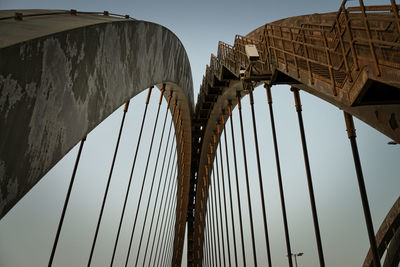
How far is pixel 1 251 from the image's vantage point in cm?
413

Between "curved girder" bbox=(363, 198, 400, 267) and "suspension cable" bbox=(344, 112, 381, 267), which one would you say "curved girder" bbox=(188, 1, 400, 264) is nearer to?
"suspension cable" bbox=(344, 112, 381, 267)

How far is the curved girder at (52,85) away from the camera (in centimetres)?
273

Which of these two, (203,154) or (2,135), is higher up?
(203,154)

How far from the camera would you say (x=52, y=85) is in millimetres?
3328

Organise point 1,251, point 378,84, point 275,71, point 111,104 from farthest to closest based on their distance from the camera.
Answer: point 275,71 < point 111,104 < point 1,251 < point 378,84

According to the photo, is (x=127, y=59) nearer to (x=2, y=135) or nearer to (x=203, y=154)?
(x=2, y=135)

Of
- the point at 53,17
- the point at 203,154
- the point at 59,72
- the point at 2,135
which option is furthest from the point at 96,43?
the point at 203,154

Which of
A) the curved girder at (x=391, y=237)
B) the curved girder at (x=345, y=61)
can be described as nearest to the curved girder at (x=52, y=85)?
the curved girder at (x=345, y=61)

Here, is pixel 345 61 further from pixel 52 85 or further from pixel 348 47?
pixel 52 85

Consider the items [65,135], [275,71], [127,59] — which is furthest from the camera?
[275,71]

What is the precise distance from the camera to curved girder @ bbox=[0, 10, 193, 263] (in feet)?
8.95

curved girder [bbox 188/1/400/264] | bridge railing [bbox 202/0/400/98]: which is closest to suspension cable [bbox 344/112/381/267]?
curved girder [bbox 188/1/400/264]

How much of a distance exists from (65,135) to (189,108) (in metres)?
14.4

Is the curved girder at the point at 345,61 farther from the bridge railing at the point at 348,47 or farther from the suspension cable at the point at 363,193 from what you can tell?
the suspension cable at the point at 363,193
